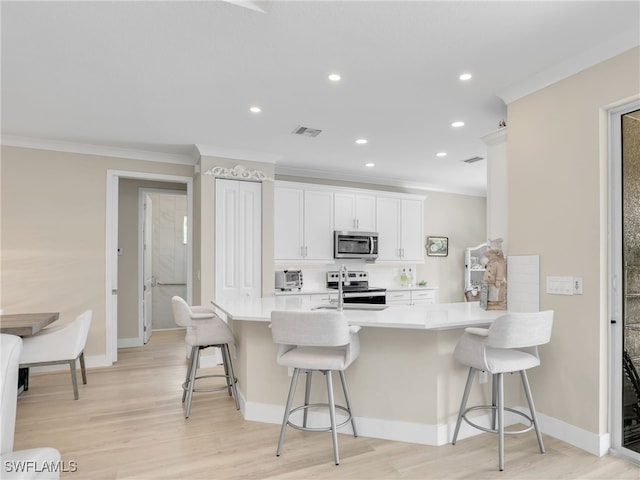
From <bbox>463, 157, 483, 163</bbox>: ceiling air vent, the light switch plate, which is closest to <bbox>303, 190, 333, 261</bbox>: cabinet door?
<bbox>463, 157, 483, 163</bbox>: ceiling air vent

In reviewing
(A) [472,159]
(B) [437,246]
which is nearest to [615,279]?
(A) [472,159]

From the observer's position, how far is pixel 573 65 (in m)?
2.62

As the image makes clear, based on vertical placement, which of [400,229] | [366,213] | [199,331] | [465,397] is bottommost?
[465,397]

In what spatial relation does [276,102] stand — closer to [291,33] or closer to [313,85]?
[313,85]

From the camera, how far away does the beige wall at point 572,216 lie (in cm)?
250

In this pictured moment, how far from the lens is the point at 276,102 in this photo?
3.39m

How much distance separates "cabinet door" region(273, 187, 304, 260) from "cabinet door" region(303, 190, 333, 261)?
3.5 inches

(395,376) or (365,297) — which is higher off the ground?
(365,297)

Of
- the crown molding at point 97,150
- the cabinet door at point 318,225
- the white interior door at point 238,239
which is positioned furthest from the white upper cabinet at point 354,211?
the crown molding at point 97,150

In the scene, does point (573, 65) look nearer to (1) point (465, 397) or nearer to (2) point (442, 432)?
(1) point (465, 397)

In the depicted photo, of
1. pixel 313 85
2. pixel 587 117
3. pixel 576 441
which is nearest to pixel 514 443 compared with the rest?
pixel 576 441

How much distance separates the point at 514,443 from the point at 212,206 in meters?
3.73

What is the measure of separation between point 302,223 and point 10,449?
4325 mm

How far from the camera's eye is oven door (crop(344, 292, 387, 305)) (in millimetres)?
5675
